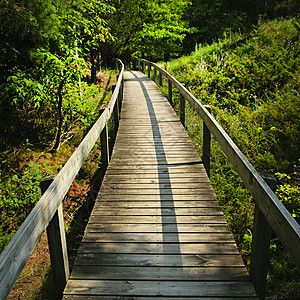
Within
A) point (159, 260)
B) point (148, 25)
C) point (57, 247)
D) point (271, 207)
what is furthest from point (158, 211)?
point (148, 25)

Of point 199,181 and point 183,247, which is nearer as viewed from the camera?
point 183,247

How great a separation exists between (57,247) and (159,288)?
3.13ft

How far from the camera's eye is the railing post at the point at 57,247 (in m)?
2.50

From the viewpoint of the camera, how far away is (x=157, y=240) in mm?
3242

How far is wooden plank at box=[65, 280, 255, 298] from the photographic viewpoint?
8.21ft

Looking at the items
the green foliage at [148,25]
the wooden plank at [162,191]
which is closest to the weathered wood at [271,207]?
the wooden plank at [162,191]

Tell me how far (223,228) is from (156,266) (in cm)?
100

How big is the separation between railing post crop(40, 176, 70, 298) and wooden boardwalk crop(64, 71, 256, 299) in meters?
0.10

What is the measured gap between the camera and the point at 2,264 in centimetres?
150

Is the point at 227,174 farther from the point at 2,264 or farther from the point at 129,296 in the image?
the point at 2,264

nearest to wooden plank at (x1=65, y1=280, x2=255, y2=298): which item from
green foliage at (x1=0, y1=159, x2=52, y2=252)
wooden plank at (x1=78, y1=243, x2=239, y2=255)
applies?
wooden plank at (x1=78, y1=243, x2=239, y2=255)

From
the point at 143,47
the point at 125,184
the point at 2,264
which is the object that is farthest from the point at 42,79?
the point at 143,47

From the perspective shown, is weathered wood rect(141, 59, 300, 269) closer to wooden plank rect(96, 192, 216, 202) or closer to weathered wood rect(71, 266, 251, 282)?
weathered wood rect(71, 266, 251, 282)

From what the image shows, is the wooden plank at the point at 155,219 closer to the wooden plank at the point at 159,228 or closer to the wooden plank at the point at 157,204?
the wooden plank at the point at 159,228
